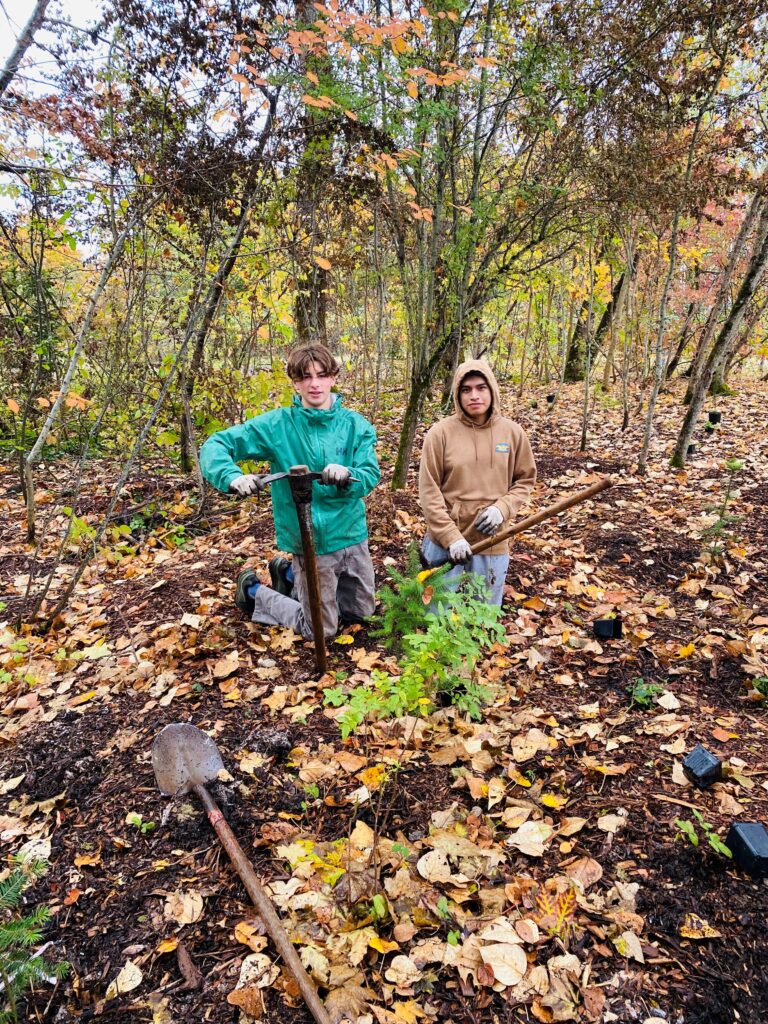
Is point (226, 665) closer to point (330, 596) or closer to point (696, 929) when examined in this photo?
point (330, 596)

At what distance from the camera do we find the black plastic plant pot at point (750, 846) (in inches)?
77.3

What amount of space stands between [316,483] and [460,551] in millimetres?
1089

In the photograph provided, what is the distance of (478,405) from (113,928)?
3124 millimetres

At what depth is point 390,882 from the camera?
210cm

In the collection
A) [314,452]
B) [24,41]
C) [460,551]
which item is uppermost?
[24,41]

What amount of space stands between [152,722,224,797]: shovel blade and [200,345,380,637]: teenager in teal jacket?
4.30 feet

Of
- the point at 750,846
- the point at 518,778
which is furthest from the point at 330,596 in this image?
the point at 750,846

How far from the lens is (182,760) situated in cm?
248

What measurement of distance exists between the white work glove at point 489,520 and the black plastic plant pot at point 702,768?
153 cm

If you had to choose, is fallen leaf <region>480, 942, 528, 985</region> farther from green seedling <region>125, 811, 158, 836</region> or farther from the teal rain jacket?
the teal rain jacket

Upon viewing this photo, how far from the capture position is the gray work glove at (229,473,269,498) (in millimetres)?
2865

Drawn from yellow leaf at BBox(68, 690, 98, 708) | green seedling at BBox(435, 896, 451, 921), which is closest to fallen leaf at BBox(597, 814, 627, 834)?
green seedling at BBox(435, 896, 451, 921)

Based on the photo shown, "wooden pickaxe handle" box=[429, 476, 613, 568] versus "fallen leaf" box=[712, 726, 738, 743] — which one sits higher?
"wooden pickaxe handle" box=[429, 476, 613, 568]

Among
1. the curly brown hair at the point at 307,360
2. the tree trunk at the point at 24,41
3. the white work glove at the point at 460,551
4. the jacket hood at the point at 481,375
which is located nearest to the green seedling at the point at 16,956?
the white work glove at the point at 460,551
